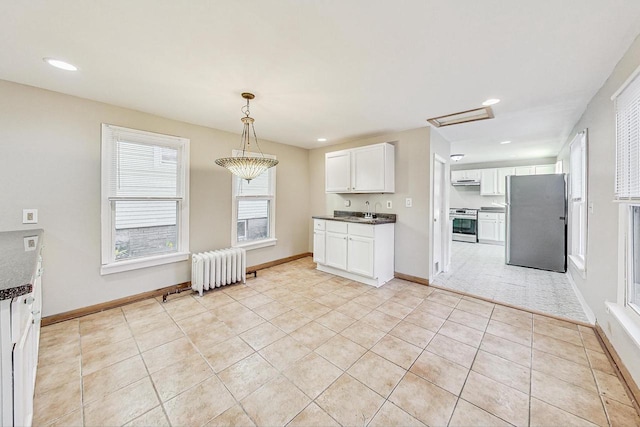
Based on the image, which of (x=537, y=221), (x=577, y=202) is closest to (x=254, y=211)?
(x=577, y=202)

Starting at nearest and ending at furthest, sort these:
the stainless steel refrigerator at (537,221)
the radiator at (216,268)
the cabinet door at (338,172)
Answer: the radiator at (216,268) < the stainless steel refrigerator at (537,221) < the cabinet door at (338,172)

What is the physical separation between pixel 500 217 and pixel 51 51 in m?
8.45

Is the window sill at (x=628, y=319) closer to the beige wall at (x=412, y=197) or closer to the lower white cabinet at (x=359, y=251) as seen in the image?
the beige wall at (x=412, y=197)

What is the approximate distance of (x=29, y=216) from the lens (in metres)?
2.38

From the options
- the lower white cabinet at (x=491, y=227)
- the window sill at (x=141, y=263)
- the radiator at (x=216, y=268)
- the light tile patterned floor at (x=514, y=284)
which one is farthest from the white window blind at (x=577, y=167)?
the window sill at (x=141, y=263)

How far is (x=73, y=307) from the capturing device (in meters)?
2.64

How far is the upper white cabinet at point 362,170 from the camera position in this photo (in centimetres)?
385

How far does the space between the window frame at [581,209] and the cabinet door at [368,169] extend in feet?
7.44

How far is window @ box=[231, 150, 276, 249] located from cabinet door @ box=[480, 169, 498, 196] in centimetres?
587

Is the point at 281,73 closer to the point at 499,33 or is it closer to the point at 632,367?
the point at 499,33

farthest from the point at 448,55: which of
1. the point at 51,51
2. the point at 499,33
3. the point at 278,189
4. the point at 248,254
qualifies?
the point at 248,254

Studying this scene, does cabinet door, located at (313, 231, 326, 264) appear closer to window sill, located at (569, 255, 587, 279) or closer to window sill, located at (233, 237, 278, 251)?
window sill, located at (233, 237, 278, 251)

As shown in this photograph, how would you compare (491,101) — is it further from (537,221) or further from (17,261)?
Result: (17,261)

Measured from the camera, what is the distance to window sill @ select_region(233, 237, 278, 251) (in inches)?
162
